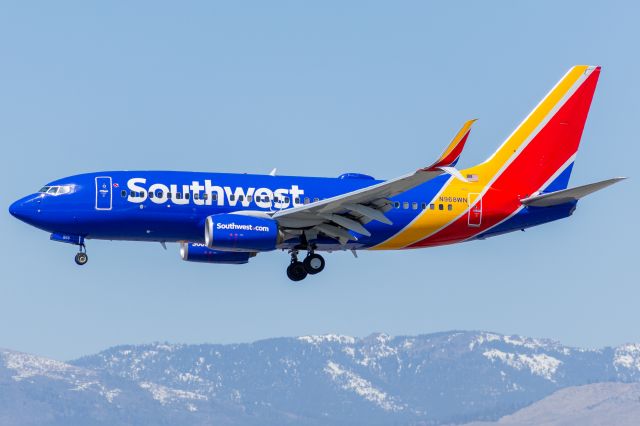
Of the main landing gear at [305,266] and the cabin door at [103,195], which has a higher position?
the cabin door at [103,195]

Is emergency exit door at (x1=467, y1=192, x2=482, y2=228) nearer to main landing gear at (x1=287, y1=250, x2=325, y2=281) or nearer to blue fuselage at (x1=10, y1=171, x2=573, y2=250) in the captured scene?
blue fuselage at (x1=10, y1=171, x2=573, y2=250)

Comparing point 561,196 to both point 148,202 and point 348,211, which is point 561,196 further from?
point 148,202

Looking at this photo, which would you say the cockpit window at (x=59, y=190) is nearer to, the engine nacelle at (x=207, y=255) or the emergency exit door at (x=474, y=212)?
the engine nacelle at (x=207, y=255)

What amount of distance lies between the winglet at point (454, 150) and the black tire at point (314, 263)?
1194 cm

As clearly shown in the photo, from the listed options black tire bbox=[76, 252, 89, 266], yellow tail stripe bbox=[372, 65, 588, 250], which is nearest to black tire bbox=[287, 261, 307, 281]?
yellow tail stripe bbox=[372, 65, 588, 250]

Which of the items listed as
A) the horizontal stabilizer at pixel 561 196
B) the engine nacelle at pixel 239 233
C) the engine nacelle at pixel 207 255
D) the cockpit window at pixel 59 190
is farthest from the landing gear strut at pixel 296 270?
the horizontal stabilizer at pixel 561 196

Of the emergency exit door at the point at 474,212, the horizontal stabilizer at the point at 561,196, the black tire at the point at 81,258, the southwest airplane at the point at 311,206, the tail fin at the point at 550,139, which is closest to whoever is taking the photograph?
the southwest airplane at the point at 311,206

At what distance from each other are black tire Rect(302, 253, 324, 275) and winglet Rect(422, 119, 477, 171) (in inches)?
470

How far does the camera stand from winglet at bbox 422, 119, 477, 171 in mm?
56594

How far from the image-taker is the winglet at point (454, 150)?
56.6 meters

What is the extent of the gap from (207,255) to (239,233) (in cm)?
793

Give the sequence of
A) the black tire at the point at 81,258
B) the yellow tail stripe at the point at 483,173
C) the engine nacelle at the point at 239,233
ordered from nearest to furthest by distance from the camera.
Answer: the engine nacelle at the point at 239,233
the black tire at the point at 81,258
the yellow tail stripe at the point at 483,173

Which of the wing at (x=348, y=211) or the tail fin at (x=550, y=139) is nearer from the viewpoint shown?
the wing at (x=348, y=211)

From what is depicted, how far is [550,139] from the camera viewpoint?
7481 centimetres
